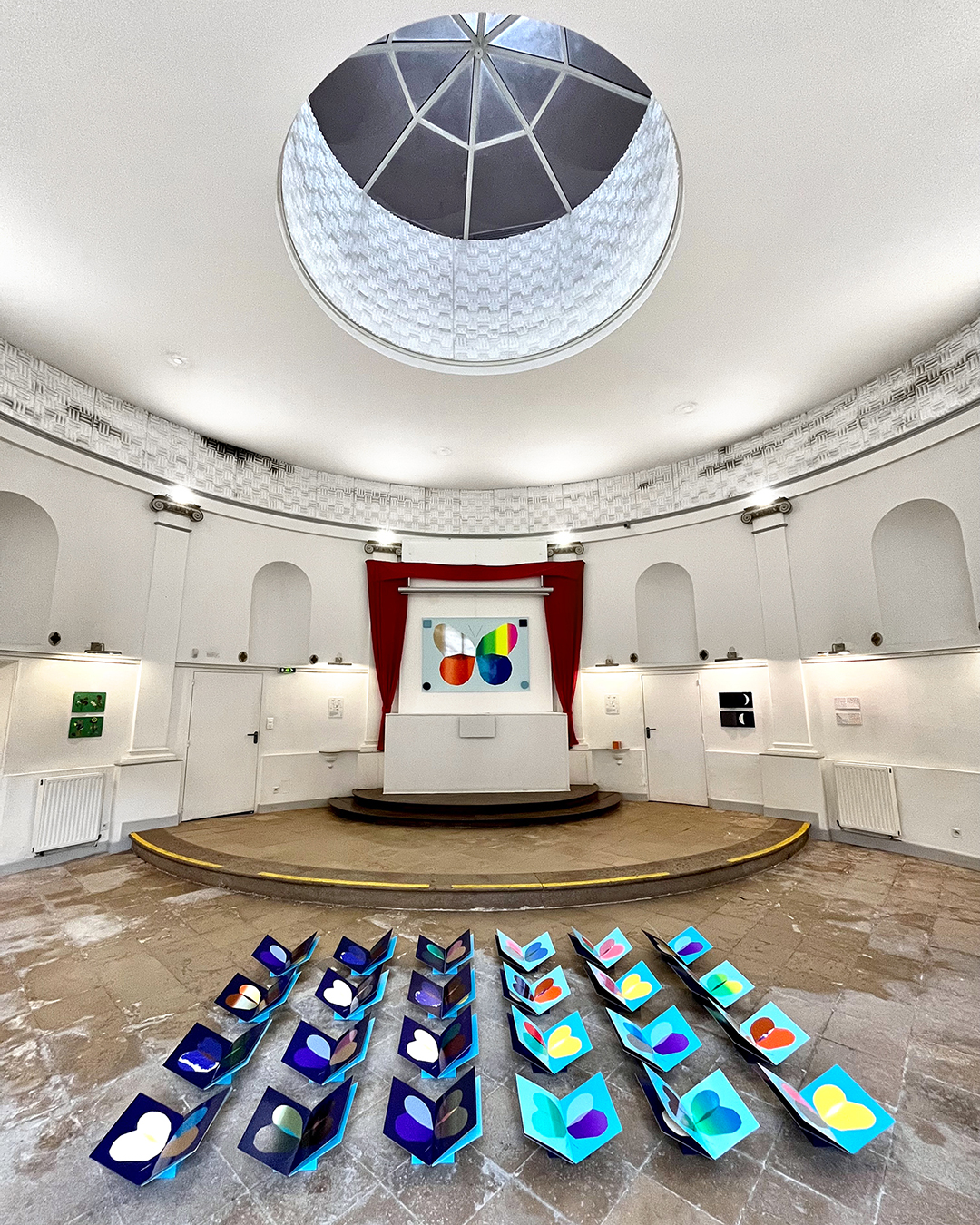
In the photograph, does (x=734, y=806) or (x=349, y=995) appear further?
(x=734, y=806)

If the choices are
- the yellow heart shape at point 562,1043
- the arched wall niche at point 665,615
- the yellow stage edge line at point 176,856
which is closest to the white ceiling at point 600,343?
the arched wall niche at point 665,615

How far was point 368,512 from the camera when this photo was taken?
8.43m

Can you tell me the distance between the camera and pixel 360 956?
2.96 metres

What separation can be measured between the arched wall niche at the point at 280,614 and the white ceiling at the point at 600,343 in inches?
88.7

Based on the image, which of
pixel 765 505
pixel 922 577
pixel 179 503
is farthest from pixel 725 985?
pixel 179 503

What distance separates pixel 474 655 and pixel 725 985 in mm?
6037

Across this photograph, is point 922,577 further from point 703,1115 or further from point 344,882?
point 344,882

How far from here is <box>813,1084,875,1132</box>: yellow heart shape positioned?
1.78 metres

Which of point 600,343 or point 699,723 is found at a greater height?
point 600,343

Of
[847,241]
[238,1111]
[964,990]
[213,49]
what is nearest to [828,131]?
[847,241]

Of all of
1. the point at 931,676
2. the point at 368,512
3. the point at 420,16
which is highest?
the point at 420,16

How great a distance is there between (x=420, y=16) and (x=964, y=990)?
20.4 feet

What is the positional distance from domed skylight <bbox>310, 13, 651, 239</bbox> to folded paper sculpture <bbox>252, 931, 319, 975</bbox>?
6393 mm

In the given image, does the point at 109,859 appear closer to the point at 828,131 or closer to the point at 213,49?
the point at 213,49
